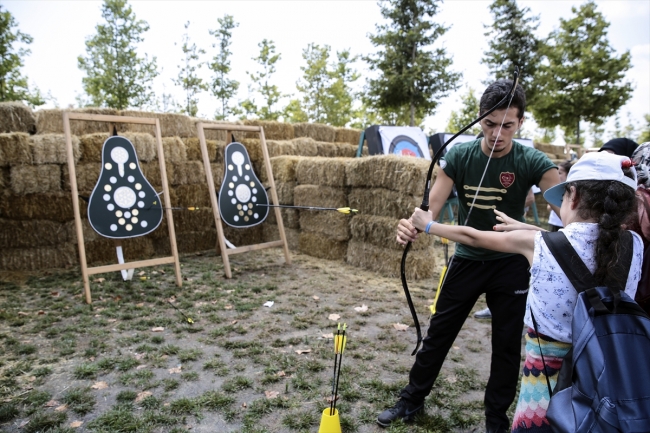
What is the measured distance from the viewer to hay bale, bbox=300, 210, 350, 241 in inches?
258

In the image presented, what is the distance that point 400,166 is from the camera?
5.72 m

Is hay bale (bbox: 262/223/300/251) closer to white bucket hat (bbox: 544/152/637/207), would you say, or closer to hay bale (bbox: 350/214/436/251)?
hay bale (bbox: 350/214/436/251)

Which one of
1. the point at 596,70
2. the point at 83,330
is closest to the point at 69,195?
the point at 83,330

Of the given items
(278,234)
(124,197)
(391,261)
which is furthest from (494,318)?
(278,234)

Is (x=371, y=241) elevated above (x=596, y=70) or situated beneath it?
situated beneath

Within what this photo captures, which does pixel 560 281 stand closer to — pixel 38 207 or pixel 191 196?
pixel 38 207

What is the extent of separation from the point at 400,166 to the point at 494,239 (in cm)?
419

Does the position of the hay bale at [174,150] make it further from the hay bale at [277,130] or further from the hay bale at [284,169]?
the hay bale at [277,130]

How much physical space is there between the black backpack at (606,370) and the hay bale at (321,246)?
18.0 ft

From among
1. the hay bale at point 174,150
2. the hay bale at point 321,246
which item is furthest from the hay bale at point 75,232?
the hay bale at point 321,246

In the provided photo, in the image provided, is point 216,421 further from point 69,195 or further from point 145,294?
point 69,195

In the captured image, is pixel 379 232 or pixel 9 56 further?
pixel 9 56

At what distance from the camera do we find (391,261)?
5832 millimetres

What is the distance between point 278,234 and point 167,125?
2.89 meters
